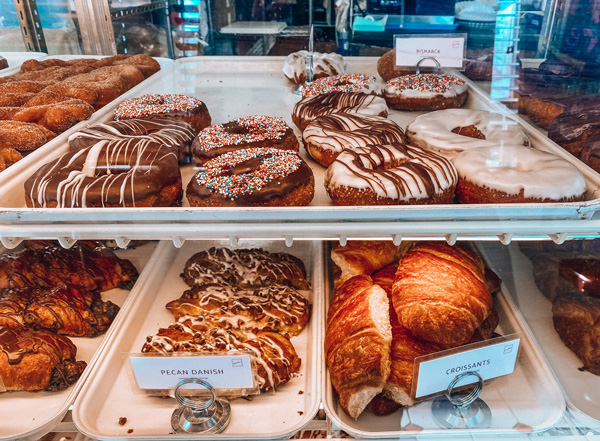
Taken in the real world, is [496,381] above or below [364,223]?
below

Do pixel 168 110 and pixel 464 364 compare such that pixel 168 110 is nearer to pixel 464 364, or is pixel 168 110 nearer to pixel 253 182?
pixel 253 182

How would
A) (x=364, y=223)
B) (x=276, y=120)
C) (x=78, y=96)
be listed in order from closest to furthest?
(x=364, y=223) → (x=276, y=120) → (x=78, y=96)

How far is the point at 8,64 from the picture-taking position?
303 cm

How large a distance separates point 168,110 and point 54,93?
2.00 feet

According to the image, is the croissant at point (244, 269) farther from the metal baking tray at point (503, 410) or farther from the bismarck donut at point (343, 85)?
the bismarck donut at point (343, 85)

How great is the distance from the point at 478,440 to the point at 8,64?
332 centimetres

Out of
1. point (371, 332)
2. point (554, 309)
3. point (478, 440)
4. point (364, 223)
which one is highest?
point (364, 223)

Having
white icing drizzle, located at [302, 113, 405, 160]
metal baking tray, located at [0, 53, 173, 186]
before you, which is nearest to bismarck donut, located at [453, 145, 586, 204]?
white icing drizzle, located at [302, 113, 405, 160]

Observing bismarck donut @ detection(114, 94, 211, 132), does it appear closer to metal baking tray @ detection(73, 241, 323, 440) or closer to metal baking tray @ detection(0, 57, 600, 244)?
metal baking tray @ detection(73, 241, 323, 440)

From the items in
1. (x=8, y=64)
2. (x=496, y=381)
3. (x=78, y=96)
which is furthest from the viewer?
(x=8, y=64)

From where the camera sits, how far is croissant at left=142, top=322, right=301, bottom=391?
4.79ft

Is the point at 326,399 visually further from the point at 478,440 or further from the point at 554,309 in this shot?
the point at 554,309

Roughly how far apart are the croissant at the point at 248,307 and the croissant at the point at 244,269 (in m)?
0.04

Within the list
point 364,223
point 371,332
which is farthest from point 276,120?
point 371,332
